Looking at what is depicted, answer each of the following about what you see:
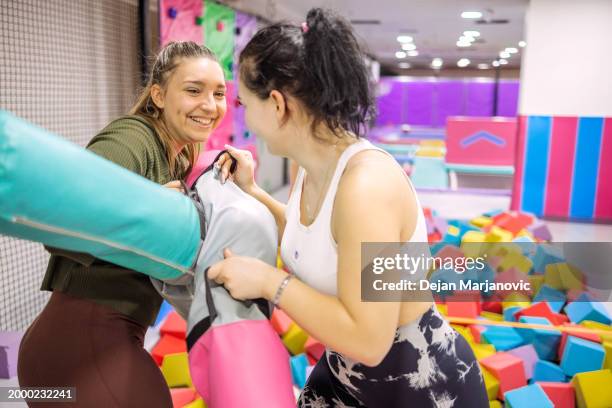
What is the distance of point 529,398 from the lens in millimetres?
2086

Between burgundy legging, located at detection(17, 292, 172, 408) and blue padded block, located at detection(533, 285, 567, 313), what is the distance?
259 cm

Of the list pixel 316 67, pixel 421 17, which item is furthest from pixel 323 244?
pixel 421 17

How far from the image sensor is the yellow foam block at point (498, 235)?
3.75 m

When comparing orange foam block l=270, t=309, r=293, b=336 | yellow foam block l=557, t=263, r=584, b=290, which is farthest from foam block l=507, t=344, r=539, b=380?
orange foam block l=270, t=309, r=293, b=336

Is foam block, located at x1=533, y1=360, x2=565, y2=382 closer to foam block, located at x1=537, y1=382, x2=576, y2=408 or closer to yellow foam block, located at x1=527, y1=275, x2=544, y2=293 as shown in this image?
foam block, located at x1=537, y1=382, x2=576, y2=408

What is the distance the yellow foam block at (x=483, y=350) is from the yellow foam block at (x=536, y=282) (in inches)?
32.9

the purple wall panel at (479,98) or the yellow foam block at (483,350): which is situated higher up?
the purple wall panel at (479,98)

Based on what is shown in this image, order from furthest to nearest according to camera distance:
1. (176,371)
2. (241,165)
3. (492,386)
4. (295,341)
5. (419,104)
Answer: (419,104)
(295,341)
(176,371)
(492,386)
(241,165)

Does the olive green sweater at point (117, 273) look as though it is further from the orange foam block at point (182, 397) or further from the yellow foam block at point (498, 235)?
the yellow foam block at point (498, 235)

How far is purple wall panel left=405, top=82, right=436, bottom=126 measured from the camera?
15.4 meters

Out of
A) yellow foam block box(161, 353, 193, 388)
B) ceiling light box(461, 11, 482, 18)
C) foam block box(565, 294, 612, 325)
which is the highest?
ceiling light box(461, 11, 482, 18)

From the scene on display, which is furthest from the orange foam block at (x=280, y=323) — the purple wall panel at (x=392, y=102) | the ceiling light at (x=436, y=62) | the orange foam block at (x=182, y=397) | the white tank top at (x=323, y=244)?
the ceiling light at (x=436, y=62)

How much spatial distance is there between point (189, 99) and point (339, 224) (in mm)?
749

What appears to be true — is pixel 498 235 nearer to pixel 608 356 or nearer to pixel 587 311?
pixel 587 311
